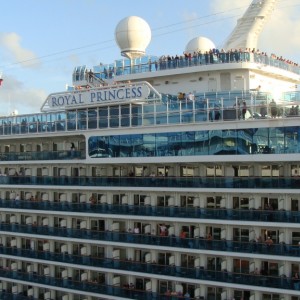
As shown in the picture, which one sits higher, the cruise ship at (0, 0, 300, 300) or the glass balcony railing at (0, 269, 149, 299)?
the cruise ship at (0, 0, 300, 300)

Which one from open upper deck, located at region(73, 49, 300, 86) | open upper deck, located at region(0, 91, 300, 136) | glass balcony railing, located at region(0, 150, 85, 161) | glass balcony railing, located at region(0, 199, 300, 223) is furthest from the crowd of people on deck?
glass balcony railing, located at region(0, 199, 300, 223)

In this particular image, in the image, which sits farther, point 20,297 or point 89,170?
point 20,297

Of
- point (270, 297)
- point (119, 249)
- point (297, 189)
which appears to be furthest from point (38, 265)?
point (297, 189)

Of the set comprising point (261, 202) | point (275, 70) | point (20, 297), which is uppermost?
point (275, 70)

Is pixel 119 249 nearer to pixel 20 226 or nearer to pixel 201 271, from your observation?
pixel 201 271

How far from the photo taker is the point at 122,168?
28656mm

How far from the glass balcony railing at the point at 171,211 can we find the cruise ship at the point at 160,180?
51 millimetres

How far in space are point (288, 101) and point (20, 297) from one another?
18199 millimetres

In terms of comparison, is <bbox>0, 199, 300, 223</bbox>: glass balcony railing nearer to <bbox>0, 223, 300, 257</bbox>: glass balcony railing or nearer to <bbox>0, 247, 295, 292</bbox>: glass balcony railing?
<bbox>0, 223, 300, 257</bbox>: glass balcony railing

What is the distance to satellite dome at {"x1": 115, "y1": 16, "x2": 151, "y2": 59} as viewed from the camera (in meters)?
33.1

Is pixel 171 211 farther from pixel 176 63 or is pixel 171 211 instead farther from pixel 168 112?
pixel 176 63

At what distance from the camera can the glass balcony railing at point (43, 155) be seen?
98.4 feet

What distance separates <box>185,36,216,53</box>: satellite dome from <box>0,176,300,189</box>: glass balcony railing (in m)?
10.1

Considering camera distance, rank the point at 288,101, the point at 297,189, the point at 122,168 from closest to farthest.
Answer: the point at 297,189 < the point at 288,101 < the point at 122,168
